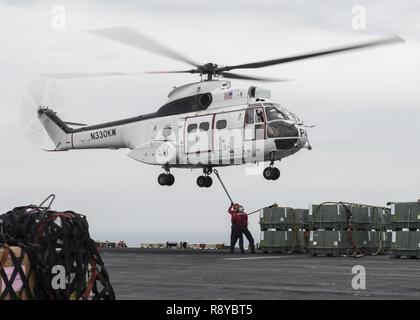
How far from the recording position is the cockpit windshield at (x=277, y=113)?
1174 inches

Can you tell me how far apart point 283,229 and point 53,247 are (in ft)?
75.8

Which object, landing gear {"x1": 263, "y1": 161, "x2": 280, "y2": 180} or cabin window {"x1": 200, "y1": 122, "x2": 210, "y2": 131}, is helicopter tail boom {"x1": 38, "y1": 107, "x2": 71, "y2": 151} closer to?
cabin window {"x1": 200, "y1": 122, "x2": 210, "y2": 131}

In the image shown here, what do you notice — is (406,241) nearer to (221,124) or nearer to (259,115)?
(259,115)

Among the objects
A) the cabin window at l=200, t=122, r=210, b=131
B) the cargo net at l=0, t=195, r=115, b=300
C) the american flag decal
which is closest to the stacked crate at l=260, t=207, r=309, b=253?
the cabin window at l=200, t=122, r=210, b=131

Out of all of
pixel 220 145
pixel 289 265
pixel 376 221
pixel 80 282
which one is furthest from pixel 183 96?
pixel 80 282

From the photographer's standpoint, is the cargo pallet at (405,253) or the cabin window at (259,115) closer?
the cargo pallet at (405,253)

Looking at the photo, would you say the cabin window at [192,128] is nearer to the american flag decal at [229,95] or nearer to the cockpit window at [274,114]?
the american flag decal at [229,95]

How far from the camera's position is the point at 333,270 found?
19.5 meters

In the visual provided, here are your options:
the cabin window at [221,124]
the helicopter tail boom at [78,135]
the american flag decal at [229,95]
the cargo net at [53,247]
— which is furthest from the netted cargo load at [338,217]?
the cargo net at [53,247]

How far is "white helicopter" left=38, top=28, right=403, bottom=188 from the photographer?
29750mm

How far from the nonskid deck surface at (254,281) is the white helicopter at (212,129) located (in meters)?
8.37

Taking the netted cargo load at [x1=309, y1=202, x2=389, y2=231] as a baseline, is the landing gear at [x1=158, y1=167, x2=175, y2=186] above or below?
above

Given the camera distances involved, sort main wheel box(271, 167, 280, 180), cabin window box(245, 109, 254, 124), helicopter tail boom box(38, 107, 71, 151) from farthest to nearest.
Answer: helicopter tail boom box(38, 107, 71, 151) → main wheel box(271, 167, 280, 180) → cabin window box(245, 109, 254, 124)
